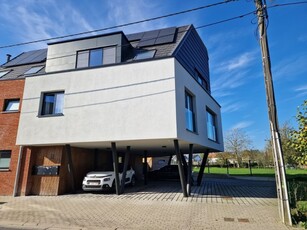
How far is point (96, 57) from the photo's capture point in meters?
12.6

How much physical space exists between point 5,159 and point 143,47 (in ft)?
32.1

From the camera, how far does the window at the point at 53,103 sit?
11.9m

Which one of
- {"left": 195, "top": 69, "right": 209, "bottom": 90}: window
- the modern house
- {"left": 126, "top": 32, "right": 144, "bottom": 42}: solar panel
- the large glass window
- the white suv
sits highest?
{"left": 126, "top": 32, "right": 144, "bottom": 42}: solar panel

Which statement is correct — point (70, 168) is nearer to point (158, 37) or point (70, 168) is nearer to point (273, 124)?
point (158, 37)

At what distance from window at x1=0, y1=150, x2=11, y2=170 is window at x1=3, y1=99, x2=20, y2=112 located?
7.60ft

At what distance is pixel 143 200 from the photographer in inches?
393

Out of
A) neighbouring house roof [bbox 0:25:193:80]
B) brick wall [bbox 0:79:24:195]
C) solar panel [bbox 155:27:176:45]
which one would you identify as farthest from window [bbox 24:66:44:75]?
solar panel [bbox 155:27:176:45]

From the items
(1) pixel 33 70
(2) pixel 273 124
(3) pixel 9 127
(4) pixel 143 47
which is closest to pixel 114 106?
(4) pixel 143 47

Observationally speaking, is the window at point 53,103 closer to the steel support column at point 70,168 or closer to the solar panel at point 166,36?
the steel support column at point 70,168

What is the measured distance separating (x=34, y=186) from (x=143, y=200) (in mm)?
6016

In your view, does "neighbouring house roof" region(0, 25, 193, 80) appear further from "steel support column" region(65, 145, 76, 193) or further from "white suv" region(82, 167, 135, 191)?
"white suv" region(82, 167, 135, 191)

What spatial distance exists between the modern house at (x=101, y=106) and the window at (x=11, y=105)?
39.7 inches

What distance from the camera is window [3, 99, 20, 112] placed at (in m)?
13.0

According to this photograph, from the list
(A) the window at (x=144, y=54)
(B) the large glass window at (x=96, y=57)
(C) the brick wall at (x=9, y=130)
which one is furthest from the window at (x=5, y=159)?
(A) the window at (x=144, y=54)
